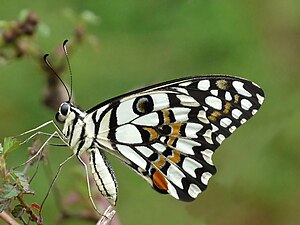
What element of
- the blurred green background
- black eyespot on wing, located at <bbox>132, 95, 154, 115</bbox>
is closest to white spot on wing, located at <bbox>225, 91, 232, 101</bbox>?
black eyespot on wing, located at <bbox>132, 95, 154, 115</bbox>

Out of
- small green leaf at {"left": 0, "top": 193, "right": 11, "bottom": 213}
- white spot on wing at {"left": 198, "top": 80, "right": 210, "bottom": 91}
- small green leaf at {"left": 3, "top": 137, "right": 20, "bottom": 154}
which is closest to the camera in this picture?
small green leaf at {"left": 0, "top": 193, "right": 11, "bottom": 213}

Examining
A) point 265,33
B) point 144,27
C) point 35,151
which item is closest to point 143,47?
point 144,27

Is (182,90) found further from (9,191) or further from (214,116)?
(9,191)

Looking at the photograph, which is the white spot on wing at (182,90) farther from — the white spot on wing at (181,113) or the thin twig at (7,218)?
the thin twig at (7,218)

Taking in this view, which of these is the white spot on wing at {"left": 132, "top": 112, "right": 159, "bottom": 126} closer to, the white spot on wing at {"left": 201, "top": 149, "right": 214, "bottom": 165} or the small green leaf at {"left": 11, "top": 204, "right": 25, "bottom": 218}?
the white spot on wing at {"left": 201, "top": 149, "right": 214, "bottom": 165}

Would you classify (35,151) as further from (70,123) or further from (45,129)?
(45,129)

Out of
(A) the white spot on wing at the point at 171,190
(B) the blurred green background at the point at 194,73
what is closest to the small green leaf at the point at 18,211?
(A) the white spot on wing at the point at 171,190
